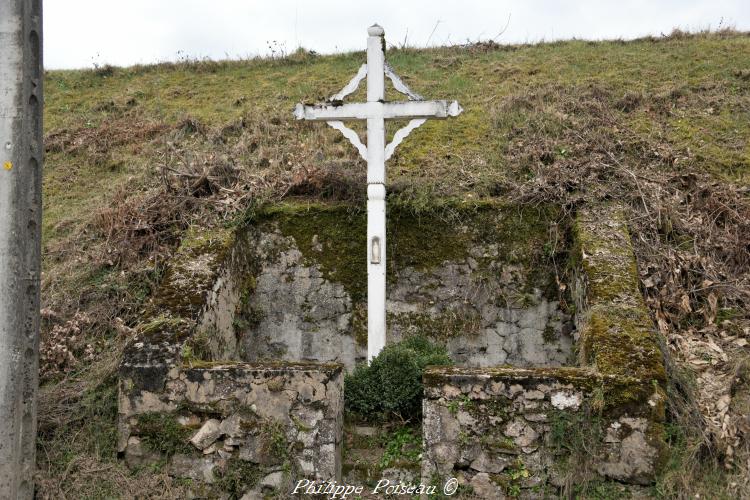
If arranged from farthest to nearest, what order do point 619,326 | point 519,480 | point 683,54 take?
point 683,54 < point 619,326 < point 519,480

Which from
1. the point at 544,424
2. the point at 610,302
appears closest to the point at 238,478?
the point at 544,424

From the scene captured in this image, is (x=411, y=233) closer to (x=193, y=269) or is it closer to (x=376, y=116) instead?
(x=376, y=116)

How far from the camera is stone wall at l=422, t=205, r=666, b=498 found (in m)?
5.54

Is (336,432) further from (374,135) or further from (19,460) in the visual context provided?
(374,135)

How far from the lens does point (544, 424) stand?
5625 millimetres

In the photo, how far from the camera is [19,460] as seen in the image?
5.74m

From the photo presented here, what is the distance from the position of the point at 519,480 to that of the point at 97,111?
1193cm

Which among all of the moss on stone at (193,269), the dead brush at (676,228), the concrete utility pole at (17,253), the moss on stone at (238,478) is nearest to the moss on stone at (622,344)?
the dead brush at (676,228)

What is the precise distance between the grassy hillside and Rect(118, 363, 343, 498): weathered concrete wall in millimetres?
290

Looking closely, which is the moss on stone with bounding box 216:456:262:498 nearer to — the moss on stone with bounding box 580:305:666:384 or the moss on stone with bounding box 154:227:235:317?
the moss on stone with bounding box 154:227:235:317

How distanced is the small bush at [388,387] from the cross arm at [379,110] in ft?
8.88

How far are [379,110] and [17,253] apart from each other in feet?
13.0

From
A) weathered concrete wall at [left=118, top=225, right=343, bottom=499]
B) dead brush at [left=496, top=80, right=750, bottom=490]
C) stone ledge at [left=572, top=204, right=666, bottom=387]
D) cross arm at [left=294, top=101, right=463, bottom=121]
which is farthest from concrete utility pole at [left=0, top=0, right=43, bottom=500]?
dead brush at [left=496, top=80, right=750, bottom=490]

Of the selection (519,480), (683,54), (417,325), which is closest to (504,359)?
(417,325)
